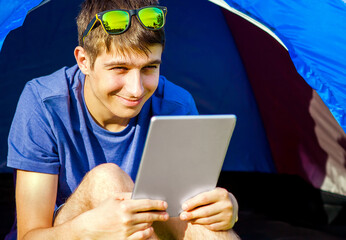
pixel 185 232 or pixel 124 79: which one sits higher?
pixel 124 79

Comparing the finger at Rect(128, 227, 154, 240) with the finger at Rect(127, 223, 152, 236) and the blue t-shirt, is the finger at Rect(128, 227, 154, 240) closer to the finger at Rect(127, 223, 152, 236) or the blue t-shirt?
the finger at Rect(127, 223, 152, 236)

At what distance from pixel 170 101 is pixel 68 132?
0.31 metres

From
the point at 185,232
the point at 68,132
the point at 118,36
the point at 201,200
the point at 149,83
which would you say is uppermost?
the point at 118,36

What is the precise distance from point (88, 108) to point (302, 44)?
2.02 ft

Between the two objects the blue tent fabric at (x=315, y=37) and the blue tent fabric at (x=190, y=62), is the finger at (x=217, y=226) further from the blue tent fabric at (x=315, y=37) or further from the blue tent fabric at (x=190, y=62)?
the blue tent fabric at (x=190, y=62)

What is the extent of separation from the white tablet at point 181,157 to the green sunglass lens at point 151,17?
39cm

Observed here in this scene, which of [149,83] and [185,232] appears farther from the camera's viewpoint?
→ [149,83]

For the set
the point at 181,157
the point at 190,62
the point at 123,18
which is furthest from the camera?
the point at 190,62

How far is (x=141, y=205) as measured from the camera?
1.15 metres

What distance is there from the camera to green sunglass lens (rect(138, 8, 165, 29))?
1.35m

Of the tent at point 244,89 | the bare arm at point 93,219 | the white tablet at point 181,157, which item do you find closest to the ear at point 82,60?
the bare arm at point 93,219

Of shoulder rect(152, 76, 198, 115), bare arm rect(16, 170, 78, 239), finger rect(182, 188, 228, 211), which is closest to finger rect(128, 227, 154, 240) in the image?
finger rect(182, 188, 228, 211)

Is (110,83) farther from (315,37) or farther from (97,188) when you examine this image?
(315,37)

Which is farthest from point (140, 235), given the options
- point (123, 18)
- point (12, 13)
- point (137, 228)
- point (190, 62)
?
point (190, 62)
